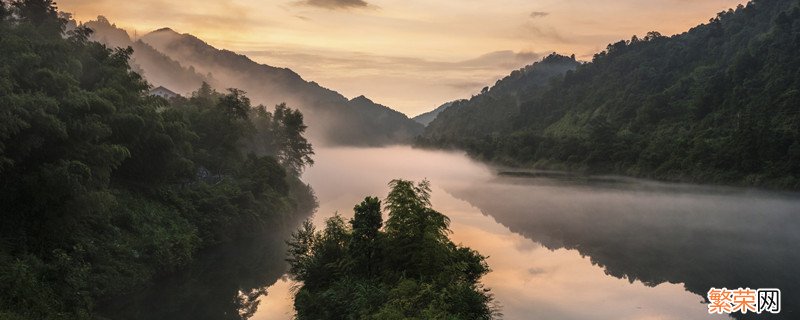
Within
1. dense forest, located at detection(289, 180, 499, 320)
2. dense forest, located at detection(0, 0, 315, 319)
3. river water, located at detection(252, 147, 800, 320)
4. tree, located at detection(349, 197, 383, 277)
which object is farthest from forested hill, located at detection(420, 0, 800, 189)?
tree, located at detection(349, 197, 383, 277)

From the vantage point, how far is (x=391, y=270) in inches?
1081

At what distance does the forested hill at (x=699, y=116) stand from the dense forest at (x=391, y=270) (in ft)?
243

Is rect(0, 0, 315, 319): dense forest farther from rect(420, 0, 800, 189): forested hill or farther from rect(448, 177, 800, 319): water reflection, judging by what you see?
rect(420, 0, 800, 189): forested hill

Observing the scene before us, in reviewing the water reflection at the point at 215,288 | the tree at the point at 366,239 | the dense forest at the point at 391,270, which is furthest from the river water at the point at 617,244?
the tree at the point at 366,239

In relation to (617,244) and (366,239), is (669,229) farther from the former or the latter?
(366,239)

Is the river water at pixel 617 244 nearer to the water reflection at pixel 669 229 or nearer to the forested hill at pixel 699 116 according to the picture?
the water reflection at pixel 669 229

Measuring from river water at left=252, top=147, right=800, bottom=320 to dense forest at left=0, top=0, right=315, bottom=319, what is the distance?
8.95m

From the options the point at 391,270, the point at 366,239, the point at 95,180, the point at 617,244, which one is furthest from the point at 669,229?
the point at 95,180

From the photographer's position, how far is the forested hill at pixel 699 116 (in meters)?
90.5

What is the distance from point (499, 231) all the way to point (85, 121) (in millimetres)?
40629

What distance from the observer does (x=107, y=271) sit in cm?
3200

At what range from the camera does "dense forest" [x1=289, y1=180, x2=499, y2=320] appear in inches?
958

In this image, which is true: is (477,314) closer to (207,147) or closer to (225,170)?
(225,170)

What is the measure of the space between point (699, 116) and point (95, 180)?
11879 centimetres
